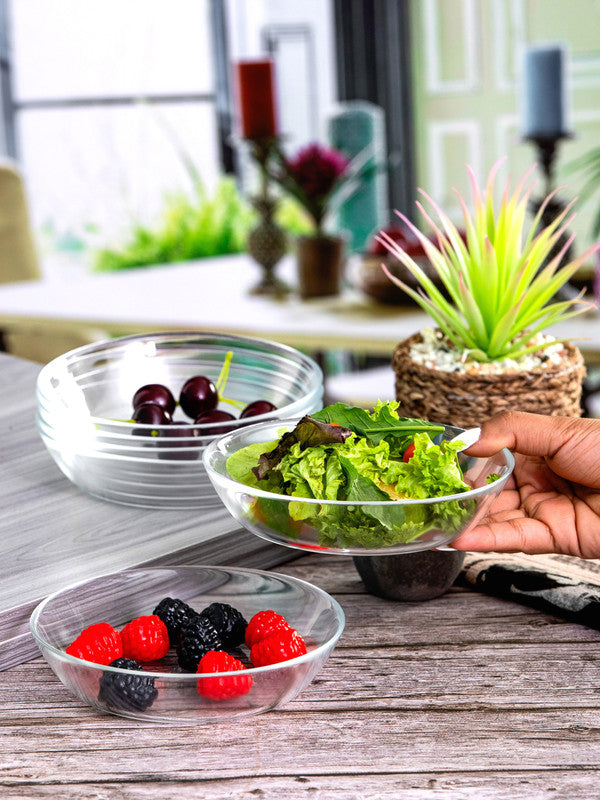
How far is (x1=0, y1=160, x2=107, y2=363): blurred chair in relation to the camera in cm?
304

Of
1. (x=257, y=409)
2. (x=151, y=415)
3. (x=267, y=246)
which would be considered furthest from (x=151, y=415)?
(x=267, y=246)

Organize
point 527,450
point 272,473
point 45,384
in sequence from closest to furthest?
point 272,473, point 527,450, point 45,384

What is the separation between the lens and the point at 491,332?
1104 millimetres

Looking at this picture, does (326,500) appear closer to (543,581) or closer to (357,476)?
(357,476)

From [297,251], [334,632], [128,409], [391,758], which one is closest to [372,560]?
[334,632]

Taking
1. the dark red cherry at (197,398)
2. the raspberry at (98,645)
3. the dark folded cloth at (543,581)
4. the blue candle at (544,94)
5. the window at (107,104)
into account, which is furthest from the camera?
the window at (107,104)

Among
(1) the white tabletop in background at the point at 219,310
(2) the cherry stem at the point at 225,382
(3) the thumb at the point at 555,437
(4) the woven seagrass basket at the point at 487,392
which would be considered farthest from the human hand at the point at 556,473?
(1) the white tabletop in background at the point at 219,310

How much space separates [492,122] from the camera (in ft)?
14.4

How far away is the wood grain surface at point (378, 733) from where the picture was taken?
0.69 m

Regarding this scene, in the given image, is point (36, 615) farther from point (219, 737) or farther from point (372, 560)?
point (372, 560)

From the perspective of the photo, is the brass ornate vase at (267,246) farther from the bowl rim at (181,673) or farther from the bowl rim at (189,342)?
the bowl rim at (181,673)

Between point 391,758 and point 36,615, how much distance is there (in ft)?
1.01

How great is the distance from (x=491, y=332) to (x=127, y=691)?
22.9 inches

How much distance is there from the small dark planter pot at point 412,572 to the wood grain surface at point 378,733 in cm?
4
